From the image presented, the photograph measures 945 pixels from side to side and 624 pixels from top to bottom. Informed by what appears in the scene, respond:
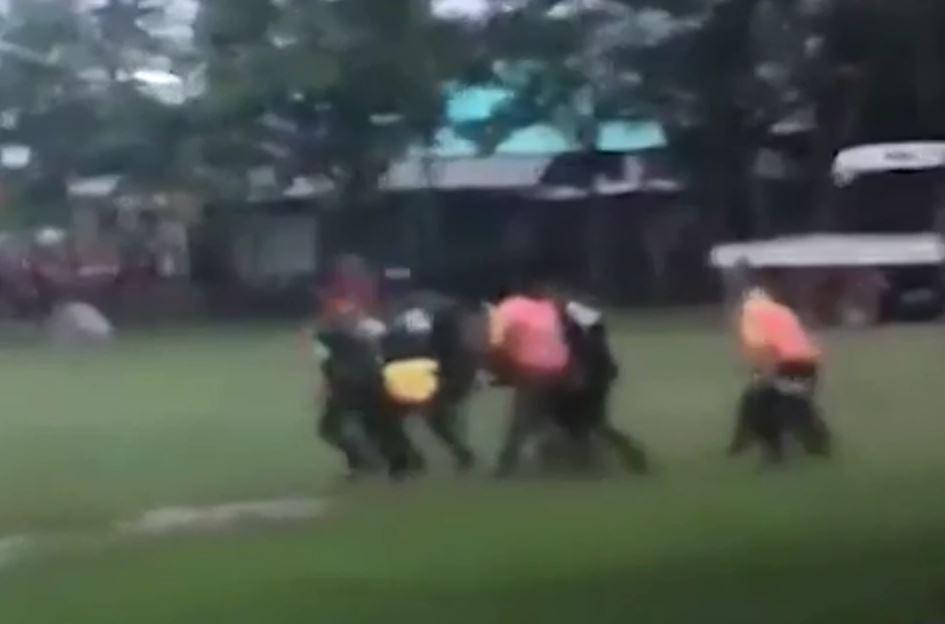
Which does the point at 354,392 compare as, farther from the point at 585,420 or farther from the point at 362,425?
the point at 585,420

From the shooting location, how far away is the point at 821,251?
3.95 ft

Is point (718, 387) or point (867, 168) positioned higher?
point (867, 168)

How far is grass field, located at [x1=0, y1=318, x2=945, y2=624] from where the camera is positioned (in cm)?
110

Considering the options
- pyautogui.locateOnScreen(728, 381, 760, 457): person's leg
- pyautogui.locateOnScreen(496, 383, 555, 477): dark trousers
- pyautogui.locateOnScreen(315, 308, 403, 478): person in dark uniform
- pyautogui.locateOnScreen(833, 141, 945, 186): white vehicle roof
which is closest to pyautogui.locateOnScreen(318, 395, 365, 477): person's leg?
pyautogui.locateOnScreen(315, 308, 403, 478): person in dark uniform

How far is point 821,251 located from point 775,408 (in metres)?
0.11

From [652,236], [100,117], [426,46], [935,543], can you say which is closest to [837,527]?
[935,543]

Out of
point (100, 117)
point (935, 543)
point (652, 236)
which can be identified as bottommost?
point (935, 543)

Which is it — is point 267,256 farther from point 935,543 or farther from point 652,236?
point 935,543

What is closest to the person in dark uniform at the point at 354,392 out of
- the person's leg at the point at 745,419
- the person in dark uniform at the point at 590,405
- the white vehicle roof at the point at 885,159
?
the person in dark uniform at the point at 590,405

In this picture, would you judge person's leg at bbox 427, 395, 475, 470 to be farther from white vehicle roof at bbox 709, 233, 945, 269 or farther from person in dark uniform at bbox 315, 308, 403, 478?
white vehicle roof at bbox 709, 233, 945, 269

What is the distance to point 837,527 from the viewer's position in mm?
1224

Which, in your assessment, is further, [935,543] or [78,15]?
[935,543]

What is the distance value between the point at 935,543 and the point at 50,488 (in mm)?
616

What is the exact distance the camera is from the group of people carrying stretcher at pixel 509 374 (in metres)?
1.16
